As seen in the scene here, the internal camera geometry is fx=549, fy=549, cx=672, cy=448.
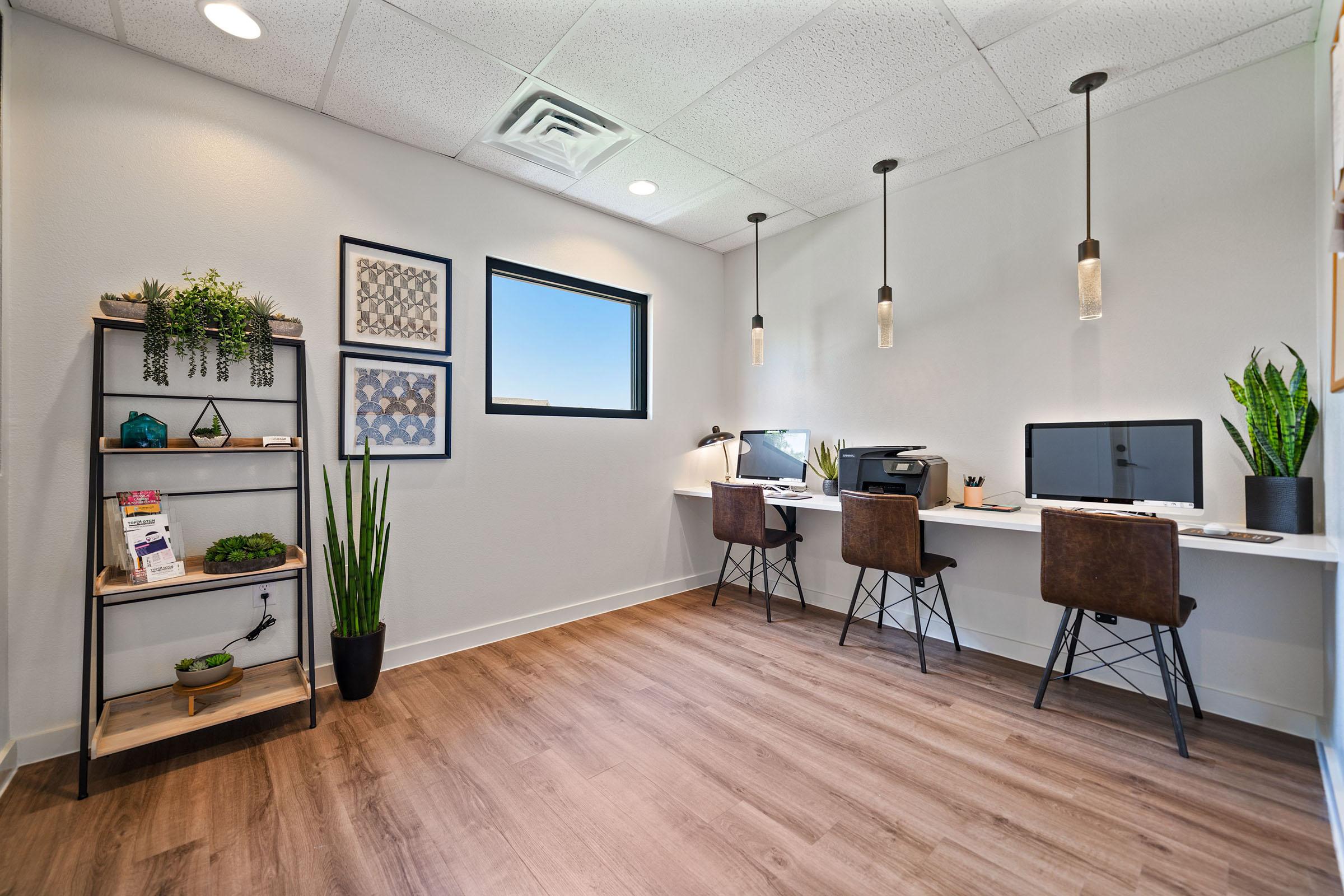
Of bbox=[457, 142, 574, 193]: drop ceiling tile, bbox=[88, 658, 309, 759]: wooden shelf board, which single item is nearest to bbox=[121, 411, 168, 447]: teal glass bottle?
bbox=[88, 658, 309, 759]: wooden shelf board

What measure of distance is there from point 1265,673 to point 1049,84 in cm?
263

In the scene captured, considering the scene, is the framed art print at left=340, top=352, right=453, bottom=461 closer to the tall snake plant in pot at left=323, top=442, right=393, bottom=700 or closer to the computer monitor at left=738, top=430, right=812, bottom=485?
the tall snake plant in pot at left=323, top=442, right=393, bottom=700

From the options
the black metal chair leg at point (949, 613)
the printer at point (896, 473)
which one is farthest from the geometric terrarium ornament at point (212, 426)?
the black metal chair leg at point (949, 613)

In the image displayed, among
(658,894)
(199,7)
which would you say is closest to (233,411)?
(199,7)

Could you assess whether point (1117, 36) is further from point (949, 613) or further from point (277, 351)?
point (277, 351)

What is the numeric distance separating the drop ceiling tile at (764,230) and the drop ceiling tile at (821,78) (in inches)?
34.2

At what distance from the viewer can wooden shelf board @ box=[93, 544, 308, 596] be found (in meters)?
1.90

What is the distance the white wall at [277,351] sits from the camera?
2004 millimetres

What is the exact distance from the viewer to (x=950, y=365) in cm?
321

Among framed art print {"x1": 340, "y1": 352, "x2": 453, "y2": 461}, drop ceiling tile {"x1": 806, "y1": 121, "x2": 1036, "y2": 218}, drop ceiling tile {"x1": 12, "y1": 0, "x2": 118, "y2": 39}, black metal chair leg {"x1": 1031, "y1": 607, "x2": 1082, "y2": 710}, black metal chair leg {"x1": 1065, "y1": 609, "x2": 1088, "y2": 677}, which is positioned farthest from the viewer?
drop ceiling tile {"x1": 806, "y1": 121, "x2": 1036, "y2": 218}

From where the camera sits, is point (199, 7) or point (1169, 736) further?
point (1169, 736)

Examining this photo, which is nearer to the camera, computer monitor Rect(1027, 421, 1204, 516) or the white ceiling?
the white ceiling

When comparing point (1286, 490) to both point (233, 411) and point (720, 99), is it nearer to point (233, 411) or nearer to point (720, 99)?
point (720, 99)

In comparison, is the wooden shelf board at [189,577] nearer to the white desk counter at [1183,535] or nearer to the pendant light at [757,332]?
the white desk counter at [1183,535]
